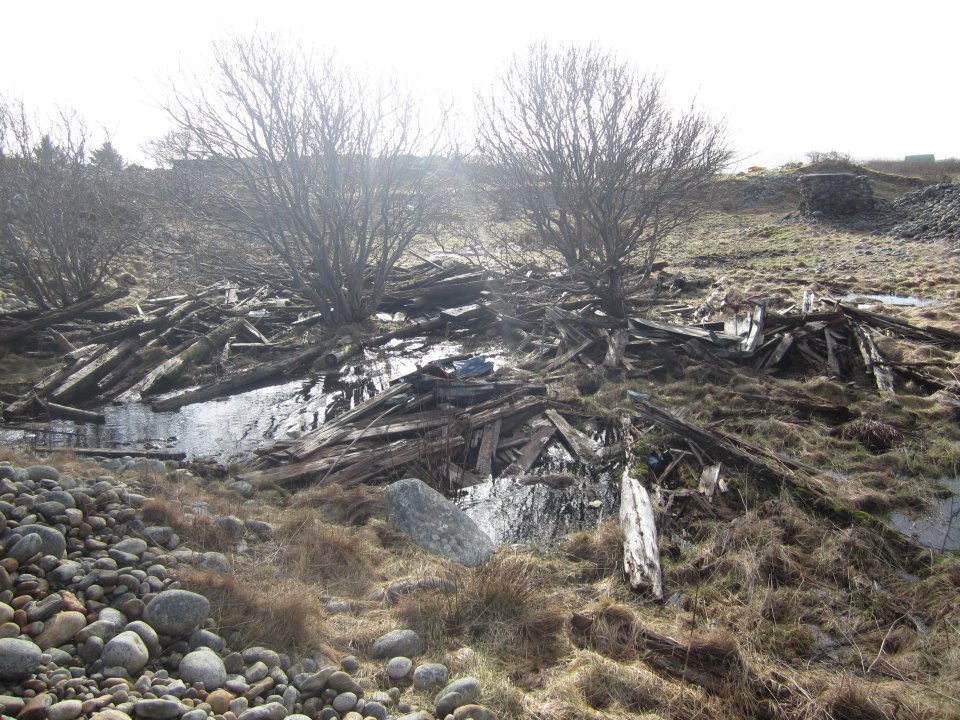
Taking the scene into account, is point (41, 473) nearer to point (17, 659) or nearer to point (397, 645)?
point (17, 659)

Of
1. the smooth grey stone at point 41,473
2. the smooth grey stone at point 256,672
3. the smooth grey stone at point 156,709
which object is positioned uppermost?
the smooth grey stone at point 41,473

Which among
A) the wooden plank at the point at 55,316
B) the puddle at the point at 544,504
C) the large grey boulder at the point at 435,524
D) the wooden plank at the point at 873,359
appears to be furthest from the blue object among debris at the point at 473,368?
the wooden plank at the point at 55,316

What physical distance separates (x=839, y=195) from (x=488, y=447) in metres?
23.2

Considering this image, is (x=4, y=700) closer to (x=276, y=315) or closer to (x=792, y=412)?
(x=792, y=412)

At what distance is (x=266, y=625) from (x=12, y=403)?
807 cm

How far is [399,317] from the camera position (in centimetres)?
1442

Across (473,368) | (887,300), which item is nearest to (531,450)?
(473,368)

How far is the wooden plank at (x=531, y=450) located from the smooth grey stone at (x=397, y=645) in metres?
3.29

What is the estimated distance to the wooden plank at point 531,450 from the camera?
6.91 m

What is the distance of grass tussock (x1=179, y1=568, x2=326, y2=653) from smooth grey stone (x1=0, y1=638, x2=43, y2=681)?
0.91 meters

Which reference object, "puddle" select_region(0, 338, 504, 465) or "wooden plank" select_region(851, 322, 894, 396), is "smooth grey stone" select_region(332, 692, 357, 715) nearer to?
"puddle" select_region(0, 338, 504, 465)

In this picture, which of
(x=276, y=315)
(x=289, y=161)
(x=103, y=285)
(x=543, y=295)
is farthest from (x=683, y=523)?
(x=103, y=285)

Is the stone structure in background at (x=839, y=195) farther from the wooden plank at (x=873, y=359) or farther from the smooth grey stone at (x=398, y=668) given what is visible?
the smooth grey stone at (x=398, y=668)

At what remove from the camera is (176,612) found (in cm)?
325
